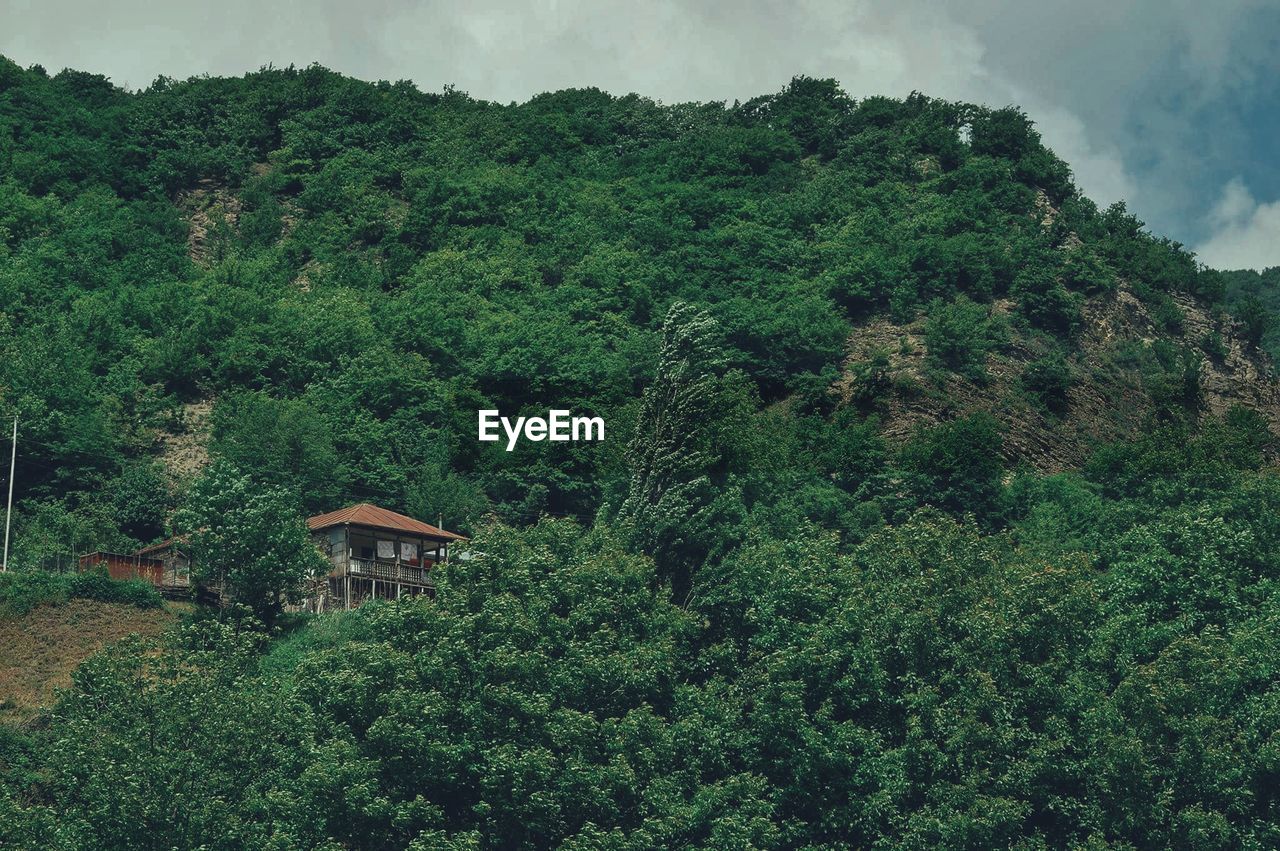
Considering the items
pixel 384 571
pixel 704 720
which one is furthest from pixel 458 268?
pixel 704 720

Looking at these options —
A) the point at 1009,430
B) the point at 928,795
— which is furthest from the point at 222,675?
the point at 1009,430

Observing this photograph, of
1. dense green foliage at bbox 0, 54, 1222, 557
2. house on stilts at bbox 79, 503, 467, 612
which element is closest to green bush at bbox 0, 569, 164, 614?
house on stilts at bbox 79, 503, 467, 612

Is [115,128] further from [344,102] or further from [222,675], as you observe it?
[222,675]

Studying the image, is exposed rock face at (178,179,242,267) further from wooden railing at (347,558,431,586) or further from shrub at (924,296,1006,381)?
shrub at (924,296,1006,381)

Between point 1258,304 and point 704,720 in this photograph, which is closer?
point 704,720

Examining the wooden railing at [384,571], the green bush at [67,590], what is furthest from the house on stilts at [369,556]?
the green bush at [67,590]

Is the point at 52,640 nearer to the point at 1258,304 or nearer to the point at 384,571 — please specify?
the point at 384,571

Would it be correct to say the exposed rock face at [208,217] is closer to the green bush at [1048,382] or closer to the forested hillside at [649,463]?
the forested hillside at [649,463]
